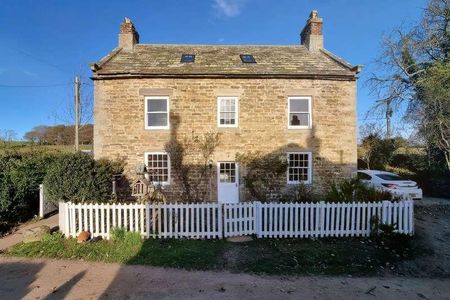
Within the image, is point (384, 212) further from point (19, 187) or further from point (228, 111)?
point (19, 187)

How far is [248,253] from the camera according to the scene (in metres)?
7.50

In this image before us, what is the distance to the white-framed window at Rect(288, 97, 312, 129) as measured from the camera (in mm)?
14430

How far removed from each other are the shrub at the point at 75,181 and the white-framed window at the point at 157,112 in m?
4.89

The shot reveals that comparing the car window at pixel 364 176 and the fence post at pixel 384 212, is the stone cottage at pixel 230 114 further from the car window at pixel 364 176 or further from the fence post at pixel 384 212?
the fence post at pixel 384 212

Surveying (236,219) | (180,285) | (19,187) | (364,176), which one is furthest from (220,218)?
(364,176)

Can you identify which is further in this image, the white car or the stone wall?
the stone wall

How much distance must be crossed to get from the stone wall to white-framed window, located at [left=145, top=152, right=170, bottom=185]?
381 millimetres

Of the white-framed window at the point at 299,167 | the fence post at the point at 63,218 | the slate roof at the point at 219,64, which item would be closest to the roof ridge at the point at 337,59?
the slate roof at the point at 219,64

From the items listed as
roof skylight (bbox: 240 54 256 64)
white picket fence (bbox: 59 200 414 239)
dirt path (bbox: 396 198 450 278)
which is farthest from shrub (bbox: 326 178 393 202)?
roof skylight (bbox: 240 54 256 64)

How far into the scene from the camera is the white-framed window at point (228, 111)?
14.2 metres

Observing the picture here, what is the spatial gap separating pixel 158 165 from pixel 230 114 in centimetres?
429

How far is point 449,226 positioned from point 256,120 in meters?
8.55

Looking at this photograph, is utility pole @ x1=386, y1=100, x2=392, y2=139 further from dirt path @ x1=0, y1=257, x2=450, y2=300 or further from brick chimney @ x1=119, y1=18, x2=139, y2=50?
brick chimney @ x1=119, y1=18, x2=139, y2=50

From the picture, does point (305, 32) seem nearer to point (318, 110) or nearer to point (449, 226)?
point (318, 110)
